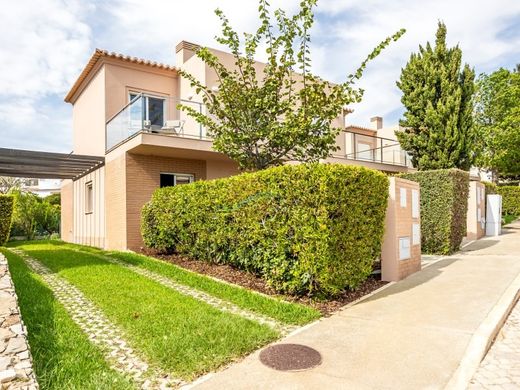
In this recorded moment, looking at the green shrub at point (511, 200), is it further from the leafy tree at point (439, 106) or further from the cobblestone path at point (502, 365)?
the cobblestone path at point (502, 365)

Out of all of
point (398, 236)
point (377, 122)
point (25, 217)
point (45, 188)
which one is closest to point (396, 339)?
point (398, 236)

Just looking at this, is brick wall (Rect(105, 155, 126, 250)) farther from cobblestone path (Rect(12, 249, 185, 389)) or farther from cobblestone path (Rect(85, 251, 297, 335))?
cobblestone path (Rect(12, 249, 185, 389))

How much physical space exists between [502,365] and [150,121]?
10.4 metres

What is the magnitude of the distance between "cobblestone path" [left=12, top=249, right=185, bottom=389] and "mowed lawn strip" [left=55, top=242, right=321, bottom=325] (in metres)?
1.99

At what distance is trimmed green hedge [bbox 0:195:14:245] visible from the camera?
55.4ft

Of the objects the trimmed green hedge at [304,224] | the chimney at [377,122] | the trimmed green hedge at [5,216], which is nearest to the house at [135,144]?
the trimmed green hedge at [5,216]

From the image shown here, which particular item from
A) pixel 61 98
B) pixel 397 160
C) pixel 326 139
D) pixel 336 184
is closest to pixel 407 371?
pixel 336 184

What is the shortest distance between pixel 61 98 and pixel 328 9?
15772 mm

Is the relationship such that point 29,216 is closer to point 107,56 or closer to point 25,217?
point 25,217

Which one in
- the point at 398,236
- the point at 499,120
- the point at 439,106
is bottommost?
the point at 398,236

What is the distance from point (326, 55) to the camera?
1048cm

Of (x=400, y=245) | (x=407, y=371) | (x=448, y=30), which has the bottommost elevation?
(x=407, y=371)

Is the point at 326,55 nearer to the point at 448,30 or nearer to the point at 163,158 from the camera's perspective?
the point at 163,158

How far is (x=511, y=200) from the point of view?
2256 cm
